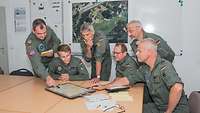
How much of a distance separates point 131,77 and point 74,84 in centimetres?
64

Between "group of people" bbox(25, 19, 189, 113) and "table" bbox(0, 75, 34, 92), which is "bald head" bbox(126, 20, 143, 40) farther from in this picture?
"table" bbox(0, 75, 34, 92)

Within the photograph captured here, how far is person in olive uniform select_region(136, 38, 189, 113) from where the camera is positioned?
2154 millimetres

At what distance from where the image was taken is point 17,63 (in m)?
4.77

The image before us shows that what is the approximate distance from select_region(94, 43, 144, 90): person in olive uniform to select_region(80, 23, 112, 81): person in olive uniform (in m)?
0.29

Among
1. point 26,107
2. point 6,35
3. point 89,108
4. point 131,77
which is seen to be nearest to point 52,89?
point 26,107

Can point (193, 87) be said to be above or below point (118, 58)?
below

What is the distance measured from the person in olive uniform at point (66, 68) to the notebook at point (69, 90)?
1.10ft

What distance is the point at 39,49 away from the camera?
3004mm

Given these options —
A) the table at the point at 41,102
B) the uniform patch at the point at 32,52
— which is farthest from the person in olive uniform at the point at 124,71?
the uniform patch at the point at 32,52

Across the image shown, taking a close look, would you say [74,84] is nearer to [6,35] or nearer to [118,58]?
[118,58]

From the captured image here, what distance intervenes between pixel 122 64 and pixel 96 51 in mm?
419

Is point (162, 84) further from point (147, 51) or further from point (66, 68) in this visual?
point (66, 68)

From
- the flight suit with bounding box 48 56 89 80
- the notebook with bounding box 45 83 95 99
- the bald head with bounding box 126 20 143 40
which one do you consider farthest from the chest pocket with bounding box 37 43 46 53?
the bald head with bounding box 126 20 143 40

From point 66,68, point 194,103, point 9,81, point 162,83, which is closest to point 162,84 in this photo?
point 162,83
